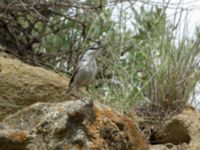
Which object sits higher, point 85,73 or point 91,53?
point 91,53

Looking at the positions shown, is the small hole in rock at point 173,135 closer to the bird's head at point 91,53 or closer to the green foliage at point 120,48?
the green foliage at point 120,48

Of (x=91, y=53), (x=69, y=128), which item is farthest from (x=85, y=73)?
(x=69, y=128)

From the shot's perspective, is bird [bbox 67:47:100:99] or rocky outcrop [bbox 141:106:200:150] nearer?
rocky outcrop [bbox 141:106:200:150]

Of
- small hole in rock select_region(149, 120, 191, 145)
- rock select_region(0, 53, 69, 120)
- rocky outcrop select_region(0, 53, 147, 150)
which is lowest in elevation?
small hole in rock select_region(149, 120, 191, 145)

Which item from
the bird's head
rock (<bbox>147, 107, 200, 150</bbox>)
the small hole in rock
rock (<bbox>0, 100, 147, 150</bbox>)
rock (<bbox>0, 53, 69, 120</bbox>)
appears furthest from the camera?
the bird's head

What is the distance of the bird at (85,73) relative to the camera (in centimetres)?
595

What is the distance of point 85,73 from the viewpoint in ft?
19.5

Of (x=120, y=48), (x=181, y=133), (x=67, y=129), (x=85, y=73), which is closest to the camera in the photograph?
(x=67, y=129)

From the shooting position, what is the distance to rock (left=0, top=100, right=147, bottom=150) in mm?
4395

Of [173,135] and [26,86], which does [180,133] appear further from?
[26,86]

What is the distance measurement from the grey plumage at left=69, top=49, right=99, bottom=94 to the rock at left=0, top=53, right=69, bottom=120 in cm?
16

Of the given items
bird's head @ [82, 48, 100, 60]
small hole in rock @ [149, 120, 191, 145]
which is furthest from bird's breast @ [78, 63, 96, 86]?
small hole in rock @ [149, 120, 191, 145]

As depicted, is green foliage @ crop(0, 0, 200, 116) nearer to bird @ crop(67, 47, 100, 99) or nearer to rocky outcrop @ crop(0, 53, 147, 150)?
bird @ crop(67, 47, 100, 99)

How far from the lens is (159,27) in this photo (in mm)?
6617
